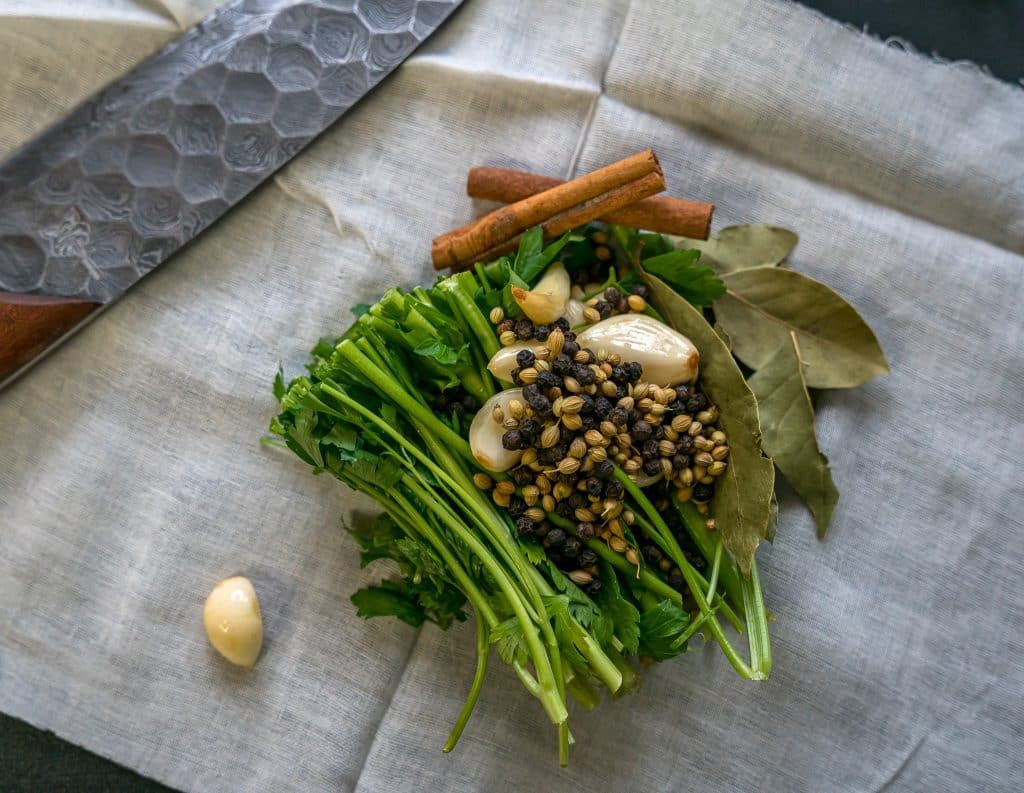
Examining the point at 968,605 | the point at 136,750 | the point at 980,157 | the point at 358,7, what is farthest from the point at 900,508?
the point at 136,750

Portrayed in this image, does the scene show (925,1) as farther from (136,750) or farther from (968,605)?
(136,750)

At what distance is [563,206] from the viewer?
96 cm

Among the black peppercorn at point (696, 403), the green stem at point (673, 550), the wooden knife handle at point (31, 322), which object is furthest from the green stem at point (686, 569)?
the wooden knife handle at point (31, 322)

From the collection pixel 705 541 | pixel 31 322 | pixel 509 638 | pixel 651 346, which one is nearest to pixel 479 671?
pixel 509 638

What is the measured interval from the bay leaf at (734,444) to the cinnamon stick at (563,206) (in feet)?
0.38

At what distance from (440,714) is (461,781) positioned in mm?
85

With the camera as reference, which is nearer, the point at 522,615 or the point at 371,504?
the point at 522,615

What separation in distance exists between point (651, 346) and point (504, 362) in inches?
6.2

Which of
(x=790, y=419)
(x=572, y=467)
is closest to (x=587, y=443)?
(x=572, y=467)

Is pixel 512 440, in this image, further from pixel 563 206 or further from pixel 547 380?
pixel 563 206

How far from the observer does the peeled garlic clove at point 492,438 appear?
866 mm

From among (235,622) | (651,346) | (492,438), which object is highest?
(651,346)

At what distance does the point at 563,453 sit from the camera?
0.86 meters

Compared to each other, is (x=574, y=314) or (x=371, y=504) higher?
(x=574, y=314)
